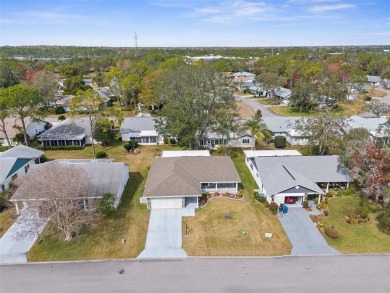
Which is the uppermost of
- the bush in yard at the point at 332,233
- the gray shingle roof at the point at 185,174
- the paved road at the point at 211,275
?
the gray shingle roof at the point at 185,174

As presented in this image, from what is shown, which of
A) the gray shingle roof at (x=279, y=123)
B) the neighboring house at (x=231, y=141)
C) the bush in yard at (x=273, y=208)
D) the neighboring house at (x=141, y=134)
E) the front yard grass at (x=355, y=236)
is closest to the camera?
the front yard grass at (x=355, y=236)

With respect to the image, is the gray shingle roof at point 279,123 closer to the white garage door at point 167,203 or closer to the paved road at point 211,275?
the white garage door at point 167,203

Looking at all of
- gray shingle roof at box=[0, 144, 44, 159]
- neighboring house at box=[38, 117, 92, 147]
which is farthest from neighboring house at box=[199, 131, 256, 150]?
gray shingle roof at box=[0, 144, 44, 159]

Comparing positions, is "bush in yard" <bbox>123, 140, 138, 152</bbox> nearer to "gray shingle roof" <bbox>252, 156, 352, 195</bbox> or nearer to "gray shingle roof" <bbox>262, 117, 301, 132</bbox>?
"gray shingle roof" <bbox>252, 156, 352, 195</bbox>

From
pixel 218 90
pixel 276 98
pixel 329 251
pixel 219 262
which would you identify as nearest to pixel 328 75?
pixel 276 98

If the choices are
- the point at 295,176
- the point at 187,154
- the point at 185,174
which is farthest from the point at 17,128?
the point at 295,176

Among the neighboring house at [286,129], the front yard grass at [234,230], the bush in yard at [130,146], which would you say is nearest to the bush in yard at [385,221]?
the front yard grass at [234,230]
